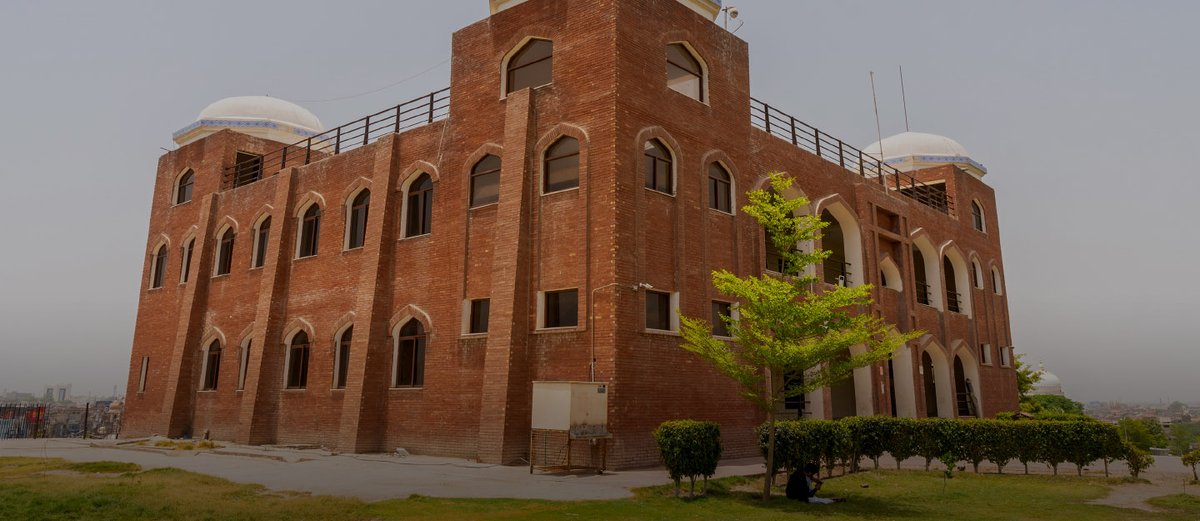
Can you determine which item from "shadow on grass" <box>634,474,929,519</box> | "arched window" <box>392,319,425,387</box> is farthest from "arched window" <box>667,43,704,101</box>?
"shadow on grass" <box>634,474,929,519</box>

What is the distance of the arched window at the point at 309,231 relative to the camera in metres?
23.4

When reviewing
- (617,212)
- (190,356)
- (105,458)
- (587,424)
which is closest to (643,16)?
(617,212)

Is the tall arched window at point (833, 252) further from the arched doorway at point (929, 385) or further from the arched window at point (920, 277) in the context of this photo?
the arched doorway at point (929, 385)

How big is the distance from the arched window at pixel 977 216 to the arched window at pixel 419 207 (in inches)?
917

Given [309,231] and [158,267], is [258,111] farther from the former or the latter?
[309,231]

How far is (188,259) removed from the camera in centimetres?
2739

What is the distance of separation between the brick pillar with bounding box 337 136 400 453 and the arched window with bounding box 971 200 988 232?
79.0ft

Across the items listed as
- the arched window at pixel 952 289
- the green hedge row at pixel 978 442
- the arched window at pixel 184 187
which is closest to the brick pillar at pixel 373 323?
the green hedge row at pixel 978 442

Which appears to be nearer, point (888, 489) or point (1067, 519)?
point (1067, 519)

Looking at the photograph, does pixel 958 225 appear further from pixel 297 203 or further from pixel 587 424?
pixel 297 203

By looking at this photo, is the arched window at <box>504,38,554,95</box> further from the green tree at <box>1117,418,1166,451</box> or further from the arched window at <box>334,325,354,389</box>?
the green tree at <box>1117,418,1166,451</box>

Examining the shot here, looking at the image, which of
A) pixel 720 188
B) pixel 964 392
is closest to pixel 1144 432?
pixel 964 392

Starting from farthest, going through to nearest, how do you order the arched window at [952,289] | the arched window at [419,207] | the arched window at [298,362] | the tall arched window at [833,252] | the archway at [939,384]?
1. the arched window at [952,289]
2. the archway at [939,384]
3. the tall arched window at [833,252]
4. the arched window at [298,362]
5. the arched window at [419,207]

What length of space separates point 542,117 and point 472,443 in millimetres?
7679
